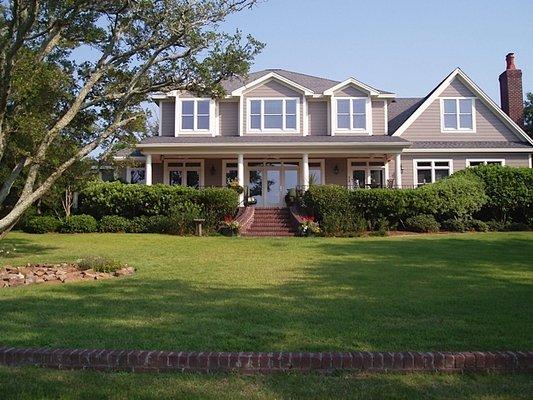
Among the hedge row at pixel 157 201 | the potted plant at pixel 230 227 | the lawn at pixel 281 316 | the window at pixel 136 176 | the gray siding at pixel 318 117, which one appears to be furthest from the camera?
the window at pixel 136 176

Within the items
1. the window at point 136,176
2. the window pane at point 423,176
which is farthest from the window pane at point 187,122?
the window pane at point 423,176

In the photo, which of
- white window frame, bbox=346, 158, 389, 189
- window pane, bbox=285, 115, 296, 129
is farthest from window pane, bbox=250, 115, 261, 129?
white window frame, bbox=346, 158, 389, 189

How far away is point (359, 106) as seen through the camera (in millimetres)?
27203

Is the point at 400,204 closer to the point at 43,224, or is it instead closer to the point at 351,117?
the point at 351,117

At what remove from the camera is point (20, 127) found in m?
12.1

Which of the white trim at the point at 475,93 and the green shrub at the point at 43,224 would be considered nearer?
the green shrub at the point at 43,224

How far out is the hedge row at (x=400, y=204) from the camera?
20.8 metres

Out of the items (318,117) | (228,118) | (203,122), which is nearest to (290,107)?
(318,117)

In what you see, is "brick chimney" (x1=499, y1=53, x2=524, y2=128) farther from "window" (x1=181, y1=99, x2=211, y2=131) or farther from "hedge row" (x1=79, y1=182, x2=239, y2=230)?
"hedge row" (x1=79, y1=182, x2=239, y2=230)

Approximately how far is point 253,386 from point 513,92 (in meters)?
30.1

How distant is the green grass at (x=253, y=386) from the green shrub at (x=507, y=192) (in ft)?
61.7

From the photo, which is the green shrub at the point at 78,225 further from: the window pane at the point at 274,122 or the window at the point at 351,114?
the window at the point at 351,114

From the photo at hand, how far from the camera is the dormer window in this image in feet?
88.8

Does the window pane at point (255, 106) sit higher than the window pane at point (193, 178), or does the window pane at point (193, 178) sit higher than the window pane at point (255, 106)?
the window pane at point (255, 106)
